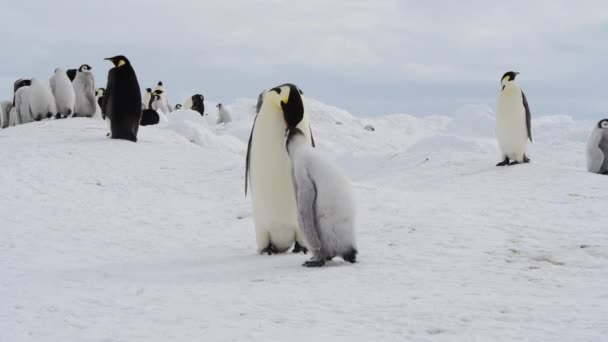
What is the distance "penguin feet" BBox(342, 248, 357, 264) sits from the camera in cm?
556

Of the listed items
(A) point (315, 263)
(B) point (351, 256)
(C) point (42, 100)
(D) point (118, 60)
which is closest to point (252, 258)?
(A) point (315, 263)

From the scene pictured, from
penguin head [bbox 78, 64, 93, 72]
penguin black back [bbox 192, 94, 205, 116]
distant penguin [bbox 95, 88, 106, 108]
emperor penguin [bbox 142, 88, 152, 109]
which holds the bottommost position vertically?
penguin black back [bbox 192, 94, 205, 116]

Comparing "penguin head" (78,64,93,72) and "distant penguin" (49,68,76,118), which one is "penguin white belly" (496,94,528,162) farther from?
"distant penguin" (49,68,76,118)

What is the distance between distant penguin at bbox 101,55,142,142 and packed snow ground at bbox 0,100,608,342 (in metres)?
0.43

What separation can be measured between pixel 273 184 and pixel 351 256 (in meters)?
1.10

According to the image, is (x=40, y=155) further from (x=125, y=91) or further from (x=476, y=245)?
(x=476, y=245)

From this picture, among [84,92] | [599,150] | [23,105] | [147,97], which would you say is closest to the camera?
[599,150]

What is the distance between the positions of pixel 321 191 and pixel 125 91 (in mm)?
9453

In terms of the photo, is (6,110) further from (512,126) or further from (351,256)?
(351,256)

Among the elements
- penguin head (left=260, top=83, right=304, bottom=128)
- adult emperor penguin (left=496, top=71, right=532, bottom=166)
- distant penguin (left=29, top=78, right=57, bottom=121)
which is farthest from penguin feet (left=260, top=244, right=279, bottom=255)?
distant penguin (left=29, top=78, right=57, bottom=121)

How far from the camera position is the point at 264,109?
6.29 m

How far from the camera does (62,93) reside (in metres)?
18.7

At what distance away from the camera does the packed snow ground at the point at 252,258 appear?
3602 mm

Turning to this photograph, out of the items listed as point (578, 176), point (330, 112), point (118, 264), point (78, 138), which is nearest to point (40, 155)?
point (78, 138)
